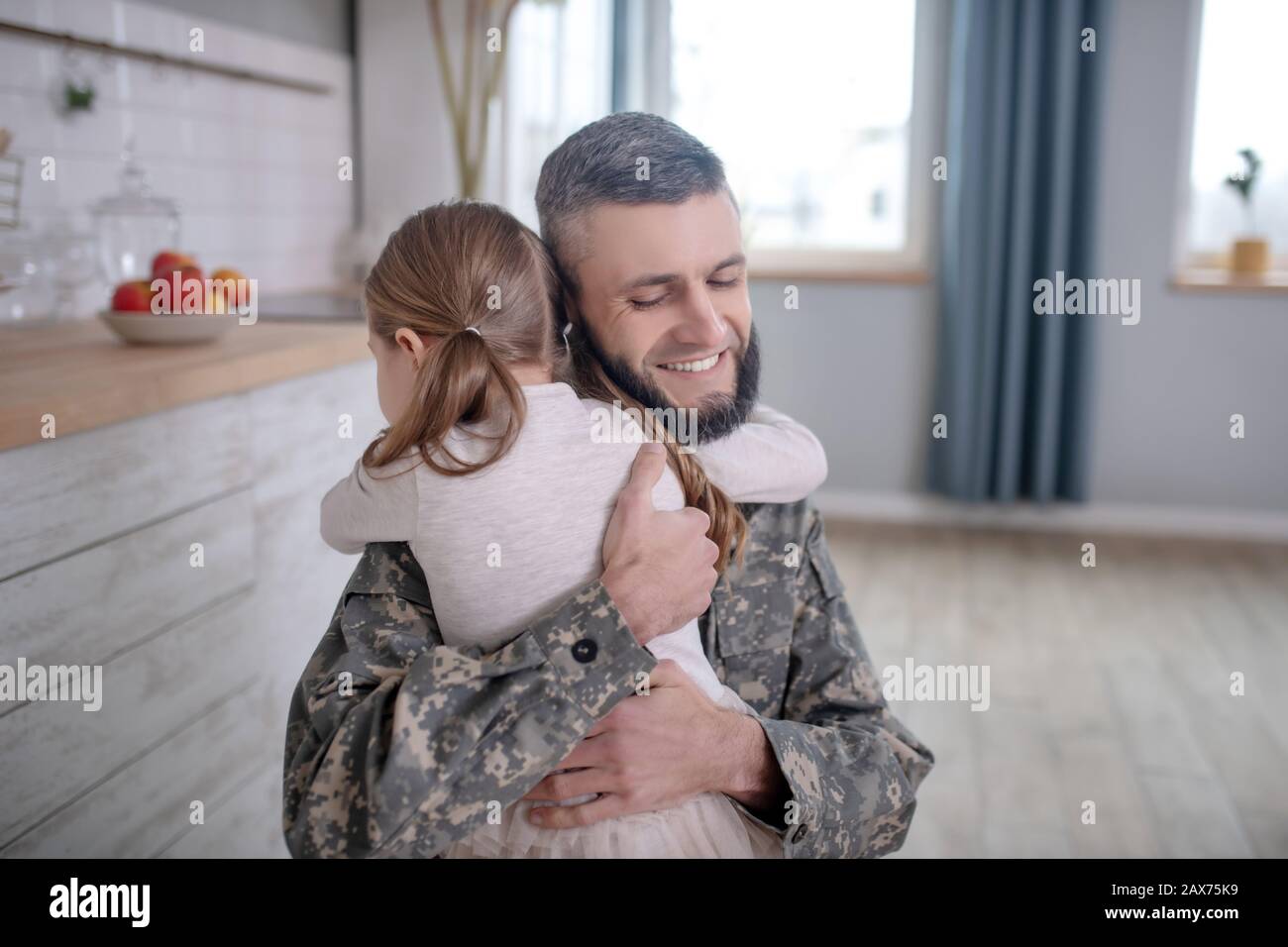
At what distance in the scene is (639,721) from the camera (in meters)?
0.73

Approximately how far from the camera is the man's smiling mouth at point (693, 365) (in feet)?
2.39

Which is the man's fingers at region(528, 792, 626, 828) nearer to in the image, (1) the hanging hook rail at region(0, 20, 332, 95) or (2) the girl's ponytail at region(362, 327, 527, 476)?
(2) the girl's ponytail at region(362, 327, 527, 476)

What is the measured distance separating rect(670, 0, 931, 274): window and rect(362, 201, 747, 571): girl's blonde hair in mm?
155

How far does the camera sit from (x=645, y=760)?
2.37 ft

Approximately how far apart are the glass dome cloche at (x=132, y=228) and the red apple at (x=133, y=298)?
1.51 feet

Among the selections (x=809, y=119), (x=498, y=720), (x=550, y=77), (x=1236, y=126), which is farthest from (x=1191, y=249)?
(x=498, y=720)

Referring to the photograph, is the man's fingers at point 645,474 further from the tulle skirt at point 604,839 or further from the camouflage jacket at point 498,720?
the tulle skirt at point 604,839

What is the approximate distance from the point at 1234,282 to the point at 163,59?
210cm

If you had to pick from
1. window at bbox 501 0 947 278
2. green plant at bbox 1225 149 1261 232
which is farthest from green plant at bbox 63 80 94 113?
green plant at bbox 1225 149 1261 232

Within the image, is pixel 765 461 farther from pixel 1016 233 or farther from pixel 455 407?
pixel 1016 233

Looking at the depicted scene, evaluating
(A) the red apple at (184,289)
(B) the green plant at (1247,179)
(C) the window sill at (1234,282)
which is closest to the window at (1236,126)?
(B) the green plant at (1247,179)
